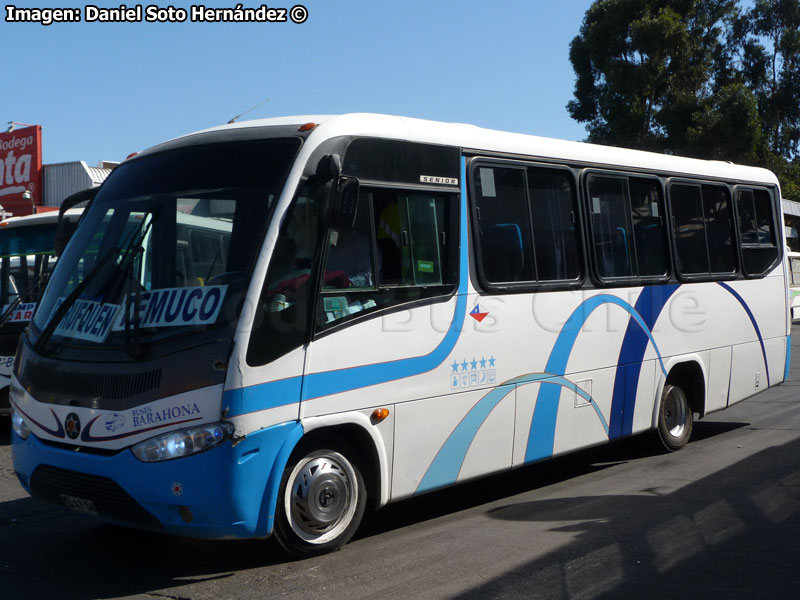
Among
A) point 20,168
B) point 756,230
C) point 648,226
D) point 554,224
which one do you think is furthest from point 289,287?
point 20,168

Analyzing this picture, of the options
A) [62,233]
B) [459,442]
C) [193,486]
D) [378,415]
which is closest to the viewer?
[193,486]

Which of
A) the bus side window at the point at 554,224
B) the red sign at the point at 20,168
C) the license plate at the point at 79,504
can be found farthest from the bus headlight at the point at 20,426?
the red sign at the point at 20,168

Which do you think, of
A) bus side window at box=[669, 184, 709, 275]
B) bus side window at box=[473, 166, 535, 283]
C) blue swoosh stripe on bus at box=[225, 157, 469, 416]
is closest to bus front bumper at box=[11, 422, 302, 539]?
blue swoosh stripe on bus at box=[225, 157, 469, 416]

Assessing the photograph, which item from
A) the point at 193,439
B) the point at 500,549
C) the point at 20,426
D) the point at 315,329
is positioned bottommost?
the point at 500,549

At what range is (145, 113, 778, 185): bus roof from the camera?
237 inches

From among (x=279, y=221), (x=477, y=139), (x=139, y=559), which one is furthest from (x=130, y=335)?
(x=477, y=139)

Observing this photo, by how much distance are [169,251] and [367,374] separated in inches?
59.6

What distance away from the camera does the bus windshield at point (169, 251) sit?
17.5 feet

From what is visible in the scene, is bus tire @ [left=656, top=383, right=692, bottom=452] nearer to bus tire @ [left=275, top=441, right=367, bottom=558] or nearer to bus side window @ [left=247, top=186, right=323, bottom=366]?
bus tire @ [left=275, top=441, right=367, bottom=558]

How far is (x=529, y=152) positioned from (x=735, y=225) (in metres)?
3.99

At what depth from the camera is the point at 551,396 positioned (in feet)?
24.5

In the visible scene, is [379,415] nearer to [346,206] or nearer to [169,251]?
[346,206]

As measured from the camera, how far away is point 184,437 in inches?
198

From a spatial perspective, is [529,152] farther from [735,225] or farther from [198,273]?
[735,225]
